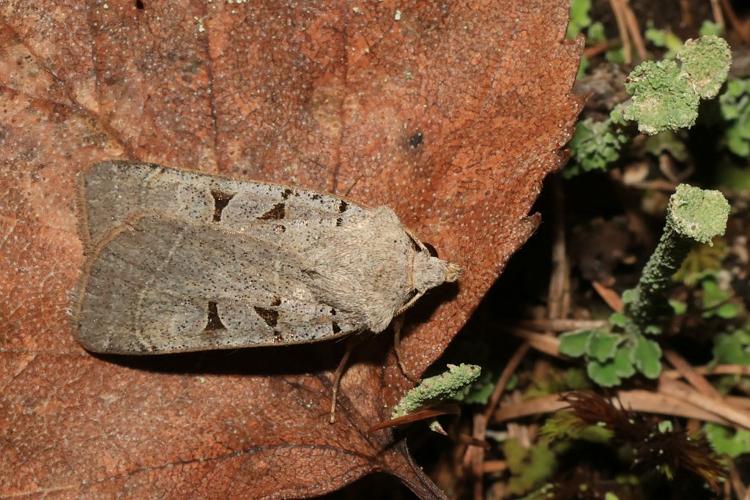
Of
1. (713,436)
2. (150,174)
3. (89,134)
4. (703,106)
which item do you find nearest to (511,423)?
(713,436)

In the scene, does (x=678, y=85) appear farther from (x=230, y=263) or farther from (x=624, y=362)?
(x=230, y=263)

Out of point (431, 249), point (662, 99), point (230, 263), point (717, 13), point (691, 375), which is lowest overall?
point (691, 375)

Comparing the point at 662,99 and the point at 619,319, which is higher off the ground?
the point at 662,99

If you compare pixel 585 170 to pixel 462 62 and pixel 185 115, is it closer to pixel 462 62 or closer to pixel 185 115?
pixel 462 62

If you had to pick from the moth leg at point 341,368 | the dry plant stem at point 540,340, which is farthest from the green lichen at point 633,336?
the moth leg at point 341,368

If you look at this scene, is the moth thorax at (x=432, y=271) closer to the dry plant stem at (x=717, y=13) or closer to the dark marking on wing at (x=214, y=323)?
the dark marking on wing at (x=214, y=323)

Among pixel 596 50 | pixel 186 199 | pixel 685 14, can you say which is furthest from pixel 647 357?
pixel 186 199
